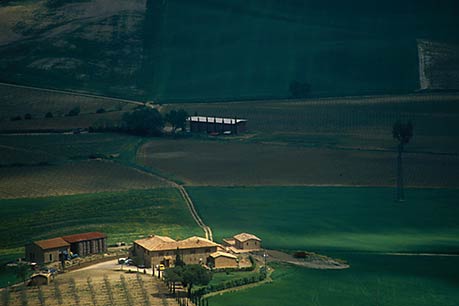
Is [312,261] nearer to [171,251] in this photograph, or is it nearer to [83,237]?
[171,251]

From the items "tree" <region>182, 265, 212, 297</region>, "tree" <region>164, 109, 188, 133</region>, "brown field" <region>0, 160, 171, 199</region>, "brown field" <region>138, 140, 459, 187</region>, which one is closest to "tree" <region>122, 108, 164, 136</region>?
"tree" <region>164, 109, 188, 133</region>

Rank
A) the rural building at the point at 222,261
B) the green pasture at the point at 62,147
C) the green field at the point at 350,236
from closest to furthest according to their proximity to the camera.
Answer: the green field at the point at 350,236 < the rural building at the point at 222,261 < the green pasture at the point at 62,147

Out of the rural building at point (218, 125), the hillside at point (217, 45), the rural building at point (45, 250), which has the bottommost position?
the rural building at point (45, 250)

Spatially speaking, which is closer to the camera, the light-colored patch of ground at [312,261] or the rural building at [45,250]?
the light-colored patch of ground at [312,261]

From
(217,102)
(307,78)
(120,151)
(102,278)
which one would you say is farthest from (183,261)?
(307,78)

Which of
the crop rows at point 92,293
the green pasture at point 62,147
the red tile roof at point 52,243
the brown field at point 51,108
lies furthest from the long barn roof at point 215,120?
the crop rows at point 92,293

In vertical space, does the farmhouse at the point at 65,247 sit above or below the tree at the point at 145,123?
below

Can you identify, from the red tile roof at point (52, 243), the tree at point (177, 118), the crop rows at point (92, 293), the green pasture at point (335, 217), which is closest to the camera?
the crop rows at point (92, 293)

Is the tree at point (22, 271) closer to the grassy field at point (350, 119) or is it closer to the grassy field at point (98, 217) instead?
the grassy field at point (98, 217)

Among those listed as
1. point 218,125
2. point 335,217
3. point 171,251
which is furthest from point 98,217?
point 218,125
